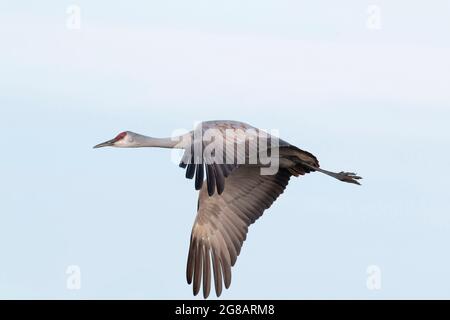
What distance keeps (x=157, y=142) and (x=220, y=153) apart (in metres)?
2.31

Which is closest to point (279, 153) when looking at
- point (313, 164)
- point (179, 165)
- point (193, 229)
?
point (313, 164)

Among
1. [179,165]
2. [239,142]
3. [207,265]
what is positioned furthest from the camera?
[207,265]

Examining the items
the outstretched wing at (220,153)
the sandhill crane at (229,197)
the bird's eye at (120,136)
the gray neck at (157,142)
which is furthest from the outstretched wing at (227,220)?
the bird's eye at (120,136)

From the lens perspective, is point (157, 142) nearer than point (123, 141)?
Yes

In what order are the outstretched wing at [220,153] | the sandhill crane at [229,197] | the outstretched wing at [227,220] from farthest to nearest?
the outstretched wing at [227,220] → the sandhill crane at [229,197] → the outstretched wing at [220,153]

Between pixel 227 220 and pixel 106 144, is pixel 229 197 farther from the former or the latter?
pixel 106 144

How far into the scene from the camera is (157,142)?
19.2 metres

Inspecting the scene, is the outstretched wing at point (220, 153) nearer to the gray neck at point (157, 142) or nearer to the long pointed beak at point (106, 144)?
the gray neck at point (157, 142)

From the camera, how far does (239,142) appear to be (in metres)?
18.0

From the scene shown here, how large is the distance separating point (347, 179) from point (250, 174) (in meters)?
1.68

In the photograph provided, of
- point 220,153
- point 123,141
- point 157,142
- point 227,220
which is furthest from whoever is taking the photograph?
point 123,141

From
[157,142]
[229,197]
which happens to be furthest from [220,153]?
[229,197]

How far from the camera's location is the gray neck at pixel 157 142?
18.8 meters

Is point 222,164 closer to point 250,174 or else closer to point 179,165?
point 179,165
